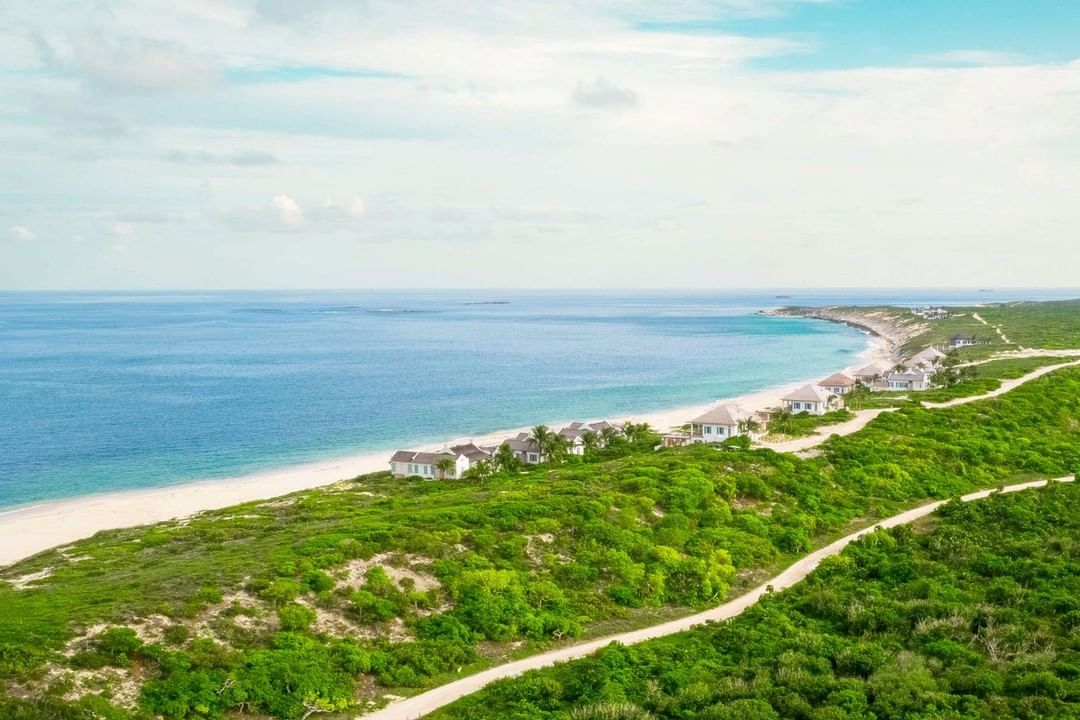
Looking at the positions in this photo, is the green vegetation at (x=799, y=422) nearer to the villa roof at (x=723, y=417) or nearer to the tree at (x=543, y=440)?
the villa roof at (x=723, y=417)

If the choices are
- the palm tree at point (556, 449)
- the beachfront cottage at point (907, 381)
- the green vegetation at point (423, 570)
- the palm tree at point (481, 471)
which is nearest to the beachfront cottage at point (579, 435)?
the palm tree at point (556, 449)

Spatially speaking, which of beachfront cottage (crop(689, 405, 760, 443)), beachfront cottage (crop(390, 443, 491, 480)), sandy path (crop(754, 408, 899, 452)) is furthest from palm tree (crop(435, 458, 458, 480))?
sandy path (crop(754, 408, 899, 452))

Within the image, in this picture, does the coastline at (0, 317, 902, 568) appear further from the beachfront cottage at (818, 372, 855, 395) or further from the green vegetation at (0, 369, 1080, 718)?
the beachfront cottage at (818, 372, 855, 395)

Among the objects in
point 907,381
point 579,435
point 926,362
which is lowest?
point 579,435

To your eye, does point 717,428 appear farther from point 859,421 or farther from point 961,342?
point 961,342

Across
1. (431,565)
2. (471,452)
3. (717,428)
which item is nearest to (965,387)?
(717,428)
